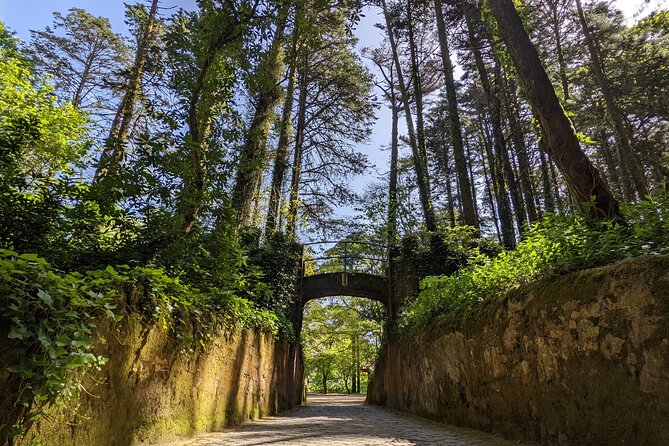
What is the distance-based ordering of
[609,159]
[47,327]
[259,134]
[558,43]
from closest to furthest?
[47,327], [259,134], [558,43], [609,159]

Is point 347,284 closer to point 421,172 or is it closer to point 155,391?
point 421,172

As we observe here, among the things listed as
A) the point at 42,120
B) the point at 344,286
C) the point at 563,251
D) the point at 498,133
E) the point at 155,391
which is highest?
the point at 498,133

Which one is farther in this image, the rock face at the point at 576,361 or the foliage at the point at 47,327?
the rock face at the point at 576,361

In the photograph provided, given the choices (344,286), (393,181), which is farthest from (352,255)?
(393,181)

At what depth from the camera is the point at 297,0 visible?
4.60 metres

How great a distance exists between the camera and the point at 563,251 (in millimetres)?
3848

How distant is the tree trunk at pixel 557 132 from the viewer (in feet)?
14.4

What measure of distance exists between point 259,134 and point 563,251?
408cm

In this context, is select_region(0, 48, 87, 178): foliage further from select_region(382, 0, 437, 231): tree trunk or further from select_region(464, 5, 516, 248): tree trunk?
select_region(464, 5, 516, 248): tree trunk

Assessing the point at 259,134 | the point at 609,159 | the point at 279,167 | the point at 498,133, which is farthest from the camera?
the point at 609,159

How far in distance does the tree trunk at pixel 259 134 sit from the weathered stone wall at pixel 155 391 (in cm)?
244

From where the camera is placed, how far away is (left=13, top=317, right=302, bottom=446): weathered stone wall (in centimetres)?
274

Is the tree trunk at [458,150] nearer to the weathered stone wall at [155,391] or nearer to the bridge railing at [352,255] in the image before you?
the bridge railing at [352,255]

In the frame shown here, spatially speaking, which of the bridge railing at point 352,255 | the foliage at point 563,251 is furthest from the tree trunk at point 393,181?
the foliage at point 563,251
